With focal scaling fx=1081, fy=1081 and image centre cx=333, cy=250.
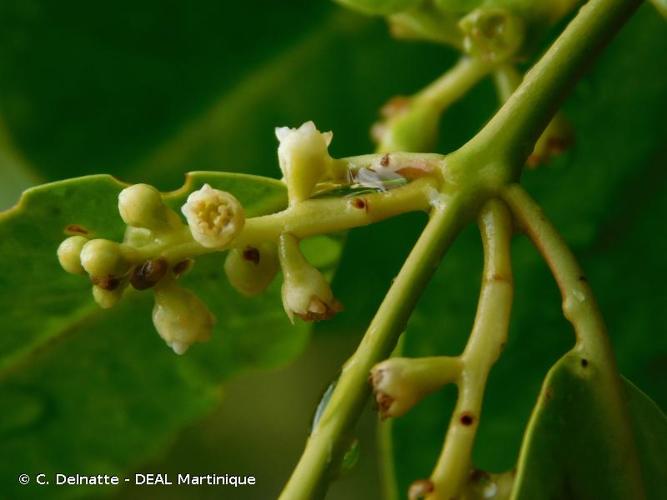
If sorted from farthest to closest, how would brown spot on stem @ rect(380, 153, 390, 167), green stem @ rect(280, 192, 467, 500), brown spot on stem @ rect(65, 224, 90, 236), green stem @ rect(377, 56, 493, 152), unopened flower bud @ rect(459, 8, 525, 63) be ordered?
green stem @ rect(377, 56, 493, 152), unopened flower bud @ rect(459, 8, 525, 63), brown spot on stem @ rect(65, 224, 90, 236), brown spot on stem @ rect(380, 153, 390, 167), green stem @ rect(280, 192, 467, 500)

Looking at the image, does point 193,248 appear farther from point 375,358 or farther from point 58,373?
point 58,373

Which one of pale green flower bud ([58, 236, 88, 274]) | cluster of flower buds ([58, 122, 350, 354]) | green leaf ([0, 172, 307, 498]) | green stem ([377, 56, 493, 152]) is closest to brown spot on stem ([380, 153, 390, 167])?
cluster of flower buds ([58, 122, 350, 354])

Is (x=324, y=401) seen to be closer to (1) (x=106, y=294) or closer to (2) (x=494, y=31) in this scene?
(1) (x=106, y=294)

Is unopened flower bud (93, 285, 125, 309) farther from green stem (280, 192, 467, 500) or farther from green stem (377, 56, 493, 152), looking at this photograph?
green stem (377, 56, 493, 152)

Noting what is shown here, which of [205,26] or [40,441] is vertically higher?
[205,26]

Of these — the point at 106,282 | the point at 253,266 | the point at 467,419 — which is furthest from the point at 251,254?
the point at 467,419

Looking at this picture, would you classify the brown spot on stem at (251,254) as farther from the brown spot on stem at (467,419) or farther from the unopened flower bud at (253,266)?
the brown spot on stem at (467,419)

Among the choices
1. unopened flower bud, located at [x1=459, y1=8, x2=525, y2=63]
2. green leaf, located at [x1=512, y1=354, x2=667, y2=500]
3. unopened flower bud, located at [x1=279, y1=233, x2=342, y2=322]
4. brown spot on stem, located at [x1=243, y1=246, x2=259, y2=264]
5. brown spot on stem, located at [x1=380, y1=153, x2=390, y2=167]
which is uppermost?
unopened flower bud, located at [x1=459, y1=8, x2=525, y2=63]

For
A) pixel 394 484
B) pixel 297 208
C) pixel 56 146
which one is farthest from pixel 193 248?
pixel 56 146
